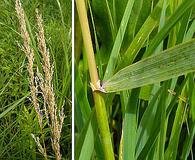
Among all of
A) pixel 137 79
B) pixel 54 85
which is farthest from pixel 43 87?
pixel 137 79

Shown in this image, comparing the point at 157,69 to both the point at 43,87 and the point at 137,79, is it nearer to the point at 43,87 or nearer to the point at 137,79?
the point at 137,79

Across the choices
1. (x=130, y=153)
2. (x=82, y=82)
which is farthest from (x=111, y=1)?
(x=130, y=153)

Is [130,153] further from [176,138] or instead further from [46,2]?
[46,2]

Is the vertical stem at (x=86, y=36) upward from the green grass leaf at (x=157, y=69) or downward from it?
upward

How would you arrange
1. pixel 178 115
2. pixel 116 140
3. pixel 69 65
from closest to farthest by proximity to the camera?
pixel 69 65
pixel 178 115
pixel 116 140
